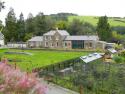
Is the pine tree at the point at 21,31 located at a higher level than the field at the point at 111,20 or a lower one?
lower

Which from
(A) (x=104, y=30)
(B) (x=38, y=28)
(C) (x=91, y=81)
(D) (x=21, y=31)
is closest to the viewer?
(C) (x=91, y=81)

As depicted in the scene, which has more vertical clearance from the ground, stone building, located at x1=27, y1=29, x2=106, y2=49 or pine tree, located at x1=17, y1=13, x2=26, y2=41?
pine tree, located at x1=17, y1=13, x2=26, y2=41

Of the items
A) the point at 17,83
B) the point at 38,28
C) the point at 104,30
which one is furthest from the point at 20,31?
the point at 17,83

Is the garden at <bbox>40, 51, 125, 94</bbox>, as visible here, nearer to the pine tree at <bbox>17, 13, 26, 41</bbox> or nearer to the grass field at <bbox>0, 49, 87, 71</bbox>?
the grass field at <bbox>0, 49, 87, 71</bbox>

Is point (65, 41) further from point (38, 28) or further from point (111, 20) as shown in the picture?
point (111, 20)

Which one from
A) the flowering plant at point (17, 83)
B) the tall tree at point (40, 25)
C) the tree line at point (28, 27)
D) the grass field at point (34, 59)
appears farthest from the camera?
the tall tree at point (40, 25)

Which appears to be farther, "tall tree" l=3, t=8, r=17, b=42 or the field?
the field

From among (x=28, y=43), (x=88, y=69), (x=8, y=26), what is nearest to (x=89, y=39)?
(x=28, y=43)

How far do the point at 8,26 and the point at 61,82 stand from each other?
73.8 meters

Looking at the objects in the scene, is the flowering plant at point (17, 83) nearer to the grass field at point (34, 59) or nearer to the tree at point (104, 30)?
the grass field at point (34, 59)

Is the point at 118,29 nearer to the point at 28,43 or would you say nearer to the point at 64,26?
the point at 64,26

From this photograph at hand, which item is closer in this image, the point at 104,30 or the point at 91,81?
the point at 91,81

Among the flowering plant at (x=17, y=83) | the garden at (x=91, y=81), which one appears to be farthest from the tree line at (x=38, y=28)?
the flowering plant at (x=17, y=83)

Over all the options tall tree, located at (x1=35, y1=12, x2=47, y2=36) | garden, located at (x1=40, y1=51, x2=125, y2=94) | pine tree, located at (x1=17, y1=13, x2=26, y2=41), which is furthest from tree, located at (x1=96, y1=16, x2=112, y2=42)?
garden, located at (x1=40, y1=51, x2=125, y2=94)
